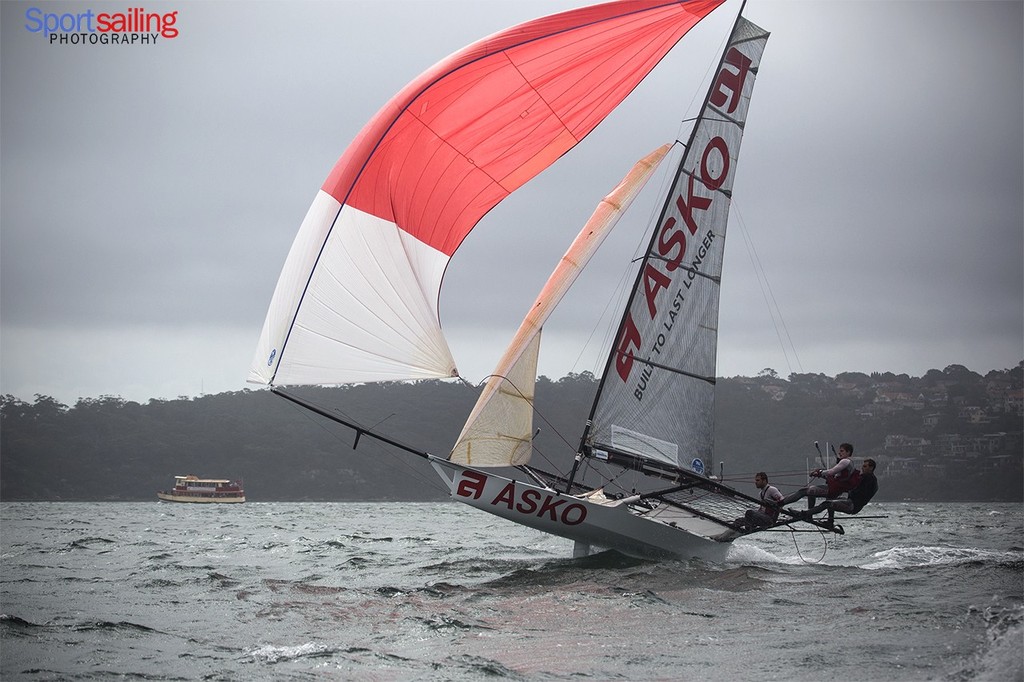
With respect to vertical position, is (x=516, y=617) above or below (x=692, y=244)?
below

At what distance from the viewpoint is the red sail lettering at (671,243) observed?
14.1 metres

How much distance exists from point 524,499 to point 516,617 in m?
Answer: 2.25

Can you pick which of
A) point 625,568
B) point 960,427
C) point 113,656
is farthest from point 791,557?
point 960,427

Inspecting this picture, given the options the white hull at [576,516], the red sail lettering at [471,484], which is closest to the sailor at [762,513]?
the white hull at [576,516]

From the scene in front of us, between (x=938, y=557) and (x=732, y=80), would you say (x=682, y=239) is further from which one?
(x=938, y=557)

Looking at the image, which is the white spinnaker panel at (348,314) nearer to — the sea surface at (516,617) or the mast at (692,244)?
the sea surface at (516,617)

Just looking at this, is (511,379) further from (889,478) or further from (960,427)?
(960,427)

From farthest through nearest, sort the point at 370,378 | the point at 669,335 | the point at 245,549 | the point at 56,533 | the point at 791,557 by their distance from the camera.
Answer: the point at 56,533
the point at 245,549
the point at 791,557
the point at 669,335
the point at 370,378

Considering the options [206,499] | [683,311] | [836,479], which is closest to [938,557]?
[836,479]

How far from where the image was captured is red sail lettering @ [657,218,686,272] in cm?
1414

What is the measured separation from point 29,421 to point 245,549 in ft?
253

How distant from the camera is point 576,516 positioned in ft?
41.8

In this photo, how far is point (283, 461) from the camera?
266 ft

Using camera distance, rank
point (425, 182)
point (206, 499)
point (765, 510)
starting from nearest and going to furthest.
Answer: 1. point (425, 182)
2. point (765, 510)
3. point (206, 499)
